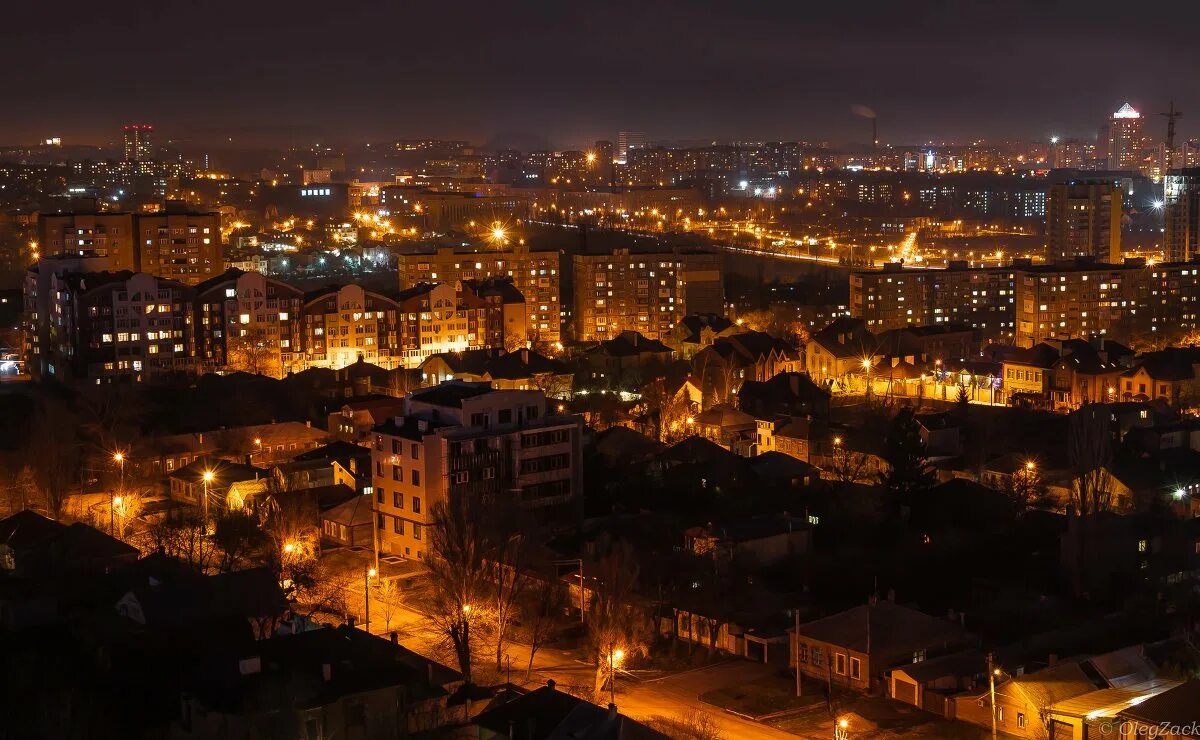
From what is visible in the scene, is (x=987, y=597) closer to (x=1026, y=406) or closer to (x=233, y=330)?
(x=1026, y=406)

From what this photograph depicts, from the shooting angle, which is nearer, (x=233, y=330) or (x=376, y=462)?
(x=376, y=462)

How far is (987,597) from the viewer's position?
7227mm

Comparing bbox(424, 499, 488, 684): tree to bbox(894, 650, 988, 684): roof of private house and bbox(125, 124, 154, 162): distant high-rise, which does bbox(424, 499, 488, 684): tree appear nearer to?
bbox(894, 650, 988, 684): roof of private house

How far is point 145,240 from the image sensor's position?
1727 centimetres

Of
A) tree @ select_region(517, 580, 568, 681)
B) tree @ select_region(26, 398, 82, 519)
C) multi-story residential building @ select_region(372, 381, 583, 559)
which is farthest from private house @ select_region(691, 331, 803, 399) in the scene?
tree @ select_region(517, 580, 568, 681)

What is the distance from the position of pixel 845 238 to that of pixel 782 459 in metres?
22.7

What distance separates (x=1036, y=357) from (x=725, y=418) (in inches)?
148

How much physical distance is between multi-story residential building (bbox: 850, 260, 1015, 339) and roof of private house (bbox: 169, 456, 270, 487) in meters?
10.9

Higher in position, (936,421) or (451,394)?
(451,394)

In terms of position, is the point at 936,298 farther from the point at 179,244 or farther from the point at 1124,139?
the point at 1124,139

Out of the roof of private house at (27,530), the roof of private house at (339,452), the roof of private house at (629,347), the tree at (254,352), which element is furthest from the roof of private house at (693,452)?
the tree at (254,352)

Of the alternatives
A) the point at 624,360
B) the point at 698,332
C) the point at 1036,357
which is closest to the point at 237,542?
the point at 624,360

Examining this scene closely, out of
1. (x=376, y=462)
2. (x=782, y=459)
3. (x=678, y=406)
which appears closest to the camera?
(x=376, y=462)

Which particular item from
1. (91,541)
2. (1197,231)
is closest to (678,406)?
(91,541)
